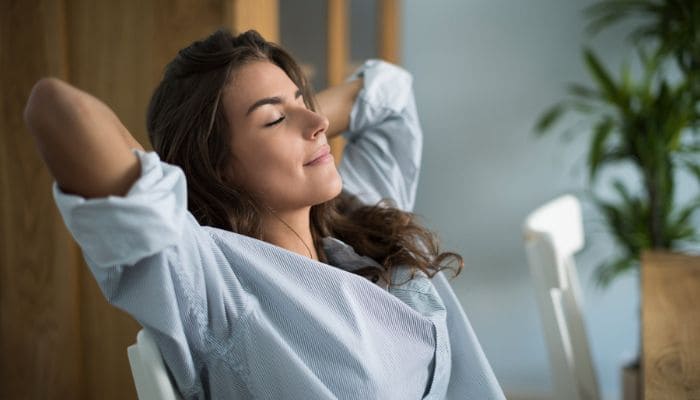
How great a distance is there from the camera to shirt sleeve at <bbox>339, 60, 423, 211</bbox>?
1424 mm

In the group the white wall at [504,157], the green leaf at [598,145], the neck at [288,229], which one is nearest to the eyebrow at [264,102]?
the neck at [288,229]

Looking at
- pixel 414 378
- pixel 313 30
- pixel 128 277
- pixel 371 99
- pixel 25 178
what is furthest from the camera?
pixel 313 30

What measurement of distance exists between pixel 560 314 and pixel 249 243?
26.6 inches

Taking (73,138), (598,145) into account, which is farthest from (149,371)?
(598,145)

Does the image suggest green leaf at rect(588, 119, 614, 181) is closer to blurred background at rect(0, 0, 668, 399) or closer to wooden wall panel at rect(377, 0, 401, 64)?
blurred background at rect(0, 0, 668, 399)

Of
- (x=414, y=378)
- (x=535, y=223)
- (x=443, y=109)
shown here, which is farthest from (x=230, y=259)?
(x=443, y=109)

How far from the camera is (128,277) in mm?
786

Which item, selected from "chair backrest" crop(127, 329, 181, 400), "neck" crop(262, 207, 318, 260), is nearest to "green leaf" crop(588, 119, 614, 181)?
"neck" crop(262, 207, 318, 260)

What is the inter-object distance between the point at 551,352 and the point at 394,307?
481 millimetres

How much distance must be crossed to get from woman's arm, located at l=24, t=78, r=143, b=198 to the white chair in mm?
896

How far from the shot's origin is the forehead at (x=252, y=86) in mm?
1039

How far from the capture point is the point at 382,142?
1449 mm

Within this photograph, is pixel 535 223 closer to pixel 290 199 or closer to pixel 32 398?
pixel 290 199

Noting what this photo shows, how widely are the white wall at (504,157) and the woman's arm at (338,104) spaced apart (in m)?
1.82
